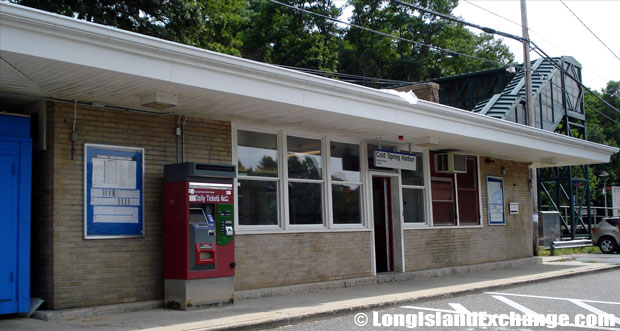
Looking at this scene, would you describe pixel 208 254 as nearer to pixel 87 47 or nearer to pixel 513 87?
pixel 87 47

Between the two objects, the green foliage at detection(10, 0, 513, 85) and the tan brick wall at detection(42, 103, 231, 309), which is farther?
the green foliage at detection(10, 0, 513, 85)

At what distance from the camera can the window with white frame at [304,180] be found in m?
12.1

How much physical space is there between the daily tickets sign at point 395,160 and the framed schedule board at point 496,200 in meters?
3.95

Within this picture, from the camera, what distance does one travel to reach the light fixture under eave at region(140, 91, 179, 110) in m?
8.95

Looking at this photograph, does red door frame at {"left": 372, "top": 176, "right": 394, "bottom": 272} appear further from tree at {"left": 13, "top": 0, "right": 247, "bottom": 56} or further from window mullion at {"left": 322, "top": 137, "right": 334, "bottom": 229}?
tree at {"left": 13, "top": 0, "right": 247, "bottom": 56}

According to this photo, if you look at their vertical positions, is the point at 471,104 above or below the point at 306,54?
below

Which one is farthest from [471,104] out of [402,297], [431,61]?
[402,297]

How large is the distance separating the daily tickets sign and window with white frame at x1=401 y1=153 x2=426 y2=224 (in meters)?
0.35

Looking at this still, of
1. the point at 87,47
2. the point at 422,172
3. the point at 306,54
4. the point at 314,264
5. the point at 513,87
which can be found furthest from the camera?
the point at 306,54

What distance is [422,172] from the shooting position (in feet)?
50.3

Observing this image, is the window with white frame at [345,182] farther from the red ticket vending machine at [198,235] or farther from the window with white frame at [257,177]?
the red ticket vending machine at [198,235]

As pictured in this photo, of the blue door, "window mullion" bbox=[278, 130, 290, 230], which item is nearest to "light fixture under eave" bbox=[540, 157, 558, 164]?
"window mullion" bbox=[278, 130, 290, 230]

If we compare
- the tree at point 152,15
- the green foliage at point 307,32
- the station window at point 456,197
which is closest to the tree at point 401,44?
the green foliage at point 307,32

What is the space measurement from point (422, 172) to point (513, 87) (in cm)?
1347
